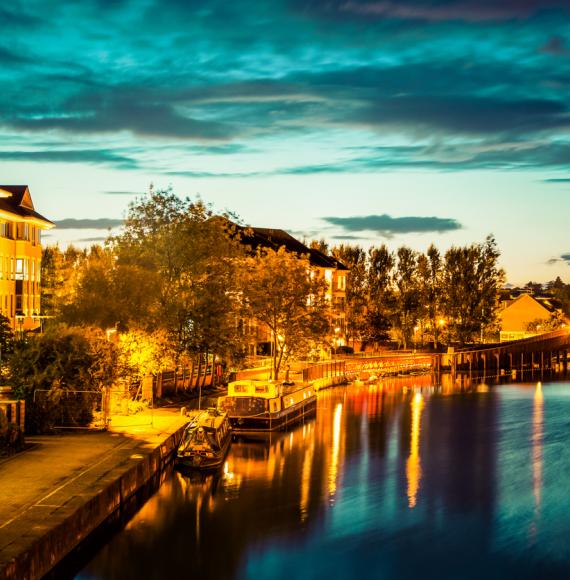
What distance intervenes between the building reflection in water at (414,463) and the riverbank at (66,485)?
11961mm

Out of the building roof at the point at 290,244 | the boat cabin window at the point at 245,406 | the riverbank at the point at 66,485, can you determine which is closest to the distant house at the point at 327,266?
the building roof at the point at 290,244

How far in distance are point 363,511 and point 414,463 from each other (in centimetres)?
1385

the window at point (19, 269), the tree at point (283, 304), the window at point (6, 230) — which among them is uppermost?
A: the window at point (6, 230)

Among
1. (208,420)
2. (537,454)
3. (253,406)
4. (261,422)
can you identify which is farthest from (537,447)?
(208,420)

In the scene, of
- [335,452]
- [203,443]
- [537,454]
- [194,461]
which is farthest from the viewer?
[537,454]

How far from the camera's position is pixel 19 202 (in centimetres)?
8000

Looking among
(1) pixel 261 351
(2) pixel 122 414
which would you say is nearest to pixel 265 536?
(2) pixel 122 414

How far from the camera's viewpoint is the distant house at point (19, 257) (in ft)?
249

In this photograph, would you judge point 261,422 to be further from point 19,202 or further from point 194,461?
point 19,202

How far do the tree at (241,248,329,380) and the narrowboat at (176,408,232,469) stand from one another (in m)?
31.9

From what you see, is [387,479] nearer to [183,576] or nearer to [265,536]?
[265,536]

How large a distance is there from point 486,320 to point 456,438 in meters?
84.1

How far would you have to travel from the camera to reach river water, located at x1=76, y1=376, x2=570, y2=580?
109 feet

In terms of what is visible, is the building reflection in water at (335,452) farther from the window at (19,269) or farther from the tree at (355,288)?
the tree at (355,288)
